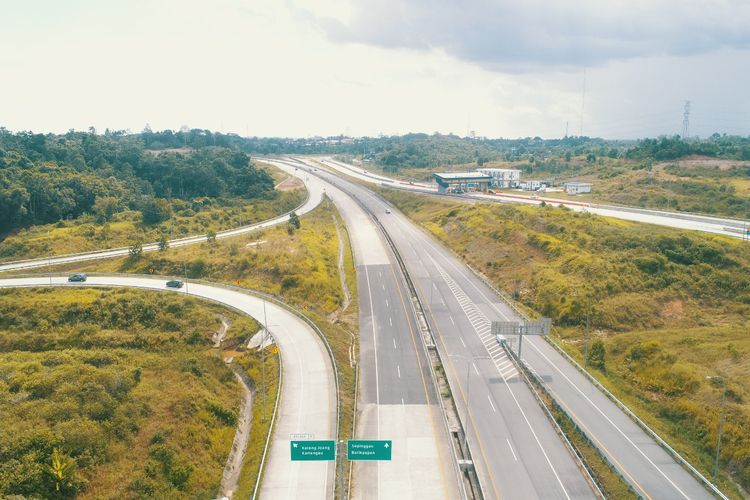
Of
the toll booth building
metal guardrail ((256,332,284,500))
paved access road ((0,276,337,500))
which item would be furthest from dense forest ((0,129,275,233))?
metal guardrail ((256,332,284,500))

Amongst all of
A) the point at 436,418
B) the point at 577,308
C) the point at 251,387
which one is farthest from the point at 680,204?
the point at 251,387

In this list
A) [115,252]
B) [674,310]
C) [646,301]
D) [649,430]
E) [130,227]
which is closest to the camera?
[649,430]

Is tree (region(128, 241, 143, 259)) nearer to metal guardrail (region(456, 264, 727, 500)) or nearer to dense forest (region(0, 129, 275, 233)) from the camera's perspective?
dense forest (region(0, 129, 275, 233))

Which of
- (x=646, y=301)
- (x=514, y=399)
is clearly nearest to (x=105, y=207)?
(x=514, y=399)

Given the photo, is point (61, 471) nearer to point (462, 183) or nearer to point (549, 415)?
point (549, 415)

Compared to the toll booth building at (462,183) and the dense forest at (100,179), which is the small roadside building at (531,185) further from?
the dense forest at (100,179)

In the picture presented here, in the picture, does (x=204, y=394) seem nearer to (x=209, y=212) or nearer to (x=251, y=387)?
(x=251, y=387)
